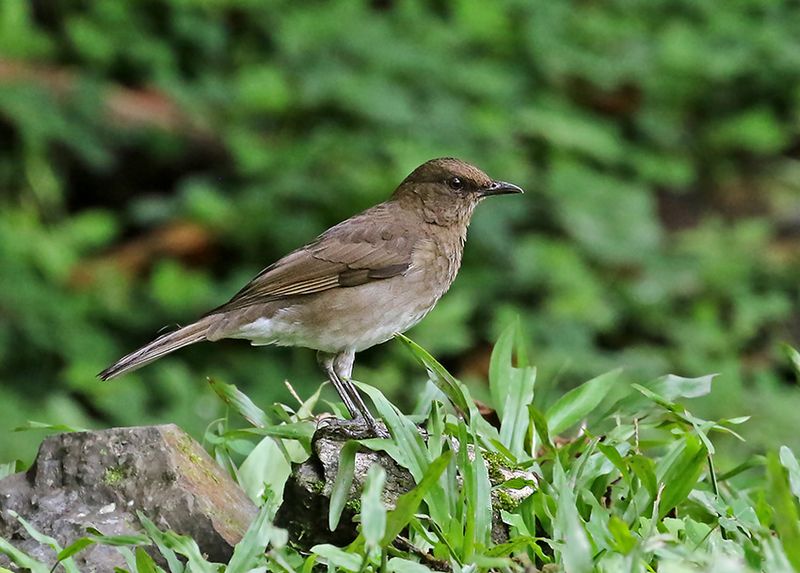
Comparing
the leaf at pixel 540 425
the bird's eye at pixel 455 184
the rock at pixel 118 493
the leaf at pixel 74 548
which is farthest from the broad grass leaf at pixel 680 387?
the leaf at pixel 74 548

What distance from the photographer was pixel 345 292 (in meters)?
6.03

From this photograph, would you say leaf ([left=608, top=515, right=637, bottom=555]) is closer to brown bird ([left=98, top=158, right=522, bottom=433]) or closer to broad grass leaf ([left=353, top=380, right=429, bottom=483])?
broad grass leaf ([left=353, top=380, right=429, bottom=483])

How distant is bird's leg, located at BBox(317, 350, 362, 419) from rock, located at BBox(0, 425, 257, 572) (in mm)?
838

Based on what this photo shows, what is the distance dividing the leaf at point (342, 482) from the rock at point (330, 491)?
0.05m

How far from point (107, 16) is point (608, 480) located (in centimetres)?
713

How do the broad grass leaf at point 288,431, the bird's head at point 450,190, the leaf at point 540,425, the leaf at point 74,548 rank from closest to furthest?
the leaf at point 74,548
the leaf at point 540,425
the broad grass leaf at point 288,431
the bird's head at point 450,190

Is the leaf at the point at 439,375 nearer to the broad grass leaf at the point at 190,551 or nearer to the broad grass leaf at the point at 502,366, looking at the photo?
the broad grass leaf at the point at 502,366

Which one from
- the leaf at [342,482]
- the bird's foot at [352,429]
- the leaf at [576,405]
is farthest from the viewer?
the leaf at [576,405]

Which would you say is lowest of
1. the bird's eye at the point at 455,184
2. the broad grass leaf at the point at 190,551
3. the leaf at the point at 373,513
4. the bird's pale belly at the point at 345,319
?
the bird's pale belly at the point at 345,319

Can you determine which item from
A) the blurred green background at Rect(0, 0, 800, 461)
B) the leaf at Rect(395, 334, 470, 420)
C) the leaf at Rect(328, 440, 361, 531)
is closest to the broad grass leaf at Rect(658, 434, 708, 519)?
the leaf at Rect(395, 334, 470, 420)

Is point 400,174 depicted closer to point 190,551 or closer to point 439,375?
point 439,375

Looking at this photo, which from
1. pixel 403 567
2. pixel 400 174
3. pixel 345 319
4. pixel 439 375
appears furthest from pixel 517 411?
pixel 400 174

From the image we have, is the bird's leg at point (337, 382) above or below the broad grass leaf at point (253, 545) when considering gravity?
below

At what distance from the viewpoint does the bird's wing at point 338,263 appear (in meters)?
6.00
